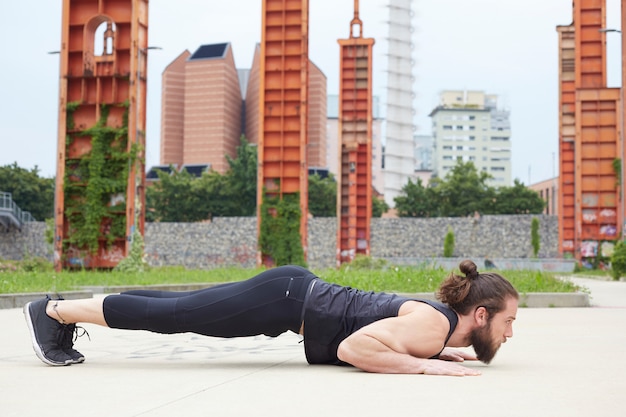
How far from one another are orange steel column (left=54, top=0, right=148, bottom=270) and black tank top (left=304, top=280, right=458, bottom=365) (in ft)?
60.0

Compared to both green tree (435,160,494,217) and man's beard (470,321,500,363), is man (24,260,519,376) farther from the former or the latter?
green tree (435,160,494,217)

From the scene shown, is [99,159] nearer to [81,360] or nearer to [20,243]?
[81,360]

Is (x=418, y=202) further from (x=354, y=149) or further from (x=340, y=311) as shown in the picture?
(x=340, y=311)

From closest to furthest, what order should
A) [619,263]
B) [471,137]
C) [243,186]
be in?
[619,263]
[243,186]
[471,137]

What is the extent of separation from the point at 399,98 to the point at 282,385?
113 m

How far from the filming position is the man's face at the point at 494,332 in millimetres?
3951

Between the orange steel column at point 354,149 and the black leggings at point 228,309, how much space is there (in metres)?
32.5

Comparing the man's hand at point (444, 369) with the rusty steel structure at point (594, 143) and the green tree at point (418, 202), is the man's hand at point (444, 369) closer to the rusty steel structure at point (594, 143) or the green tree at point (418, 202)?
the rusty steel structure at point (594, 143)

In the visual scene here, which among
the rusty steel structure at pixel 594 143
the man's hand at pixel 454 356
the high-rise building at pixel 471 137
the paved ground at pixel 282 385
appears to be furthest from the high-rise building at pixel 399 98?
the man's hand at pixel 454 356

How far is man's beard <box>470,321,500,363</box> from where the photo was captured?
4.02 meters

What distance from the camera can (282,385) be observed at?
3494 mm

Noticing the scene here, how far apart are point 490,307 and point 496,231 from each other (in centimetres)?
4138

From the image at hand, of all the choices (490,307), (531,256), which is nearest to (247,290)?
(490,307)

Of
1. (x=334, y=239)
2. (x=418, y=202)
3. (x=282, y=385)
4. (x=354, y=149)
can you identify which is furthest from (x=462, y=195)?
(x=282, y=385)
